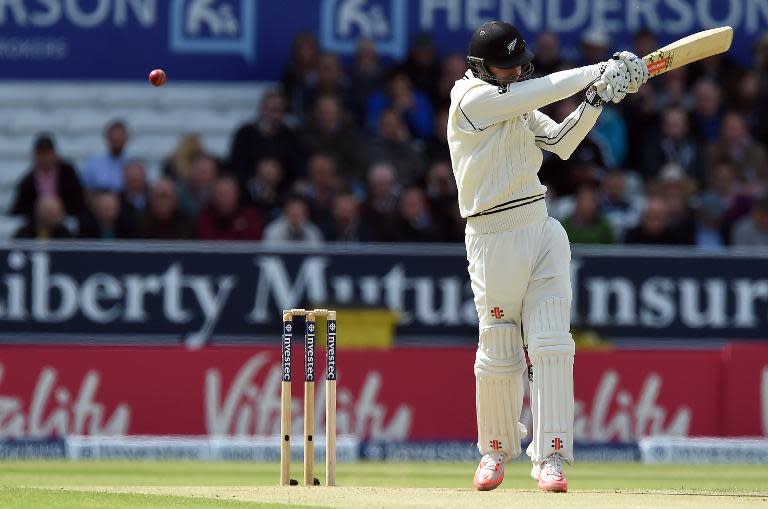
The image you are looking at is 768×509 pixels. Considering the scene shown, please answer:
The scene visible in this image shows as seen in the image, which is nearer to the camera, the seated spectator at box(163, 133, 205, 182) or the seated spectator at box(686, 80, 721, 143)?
the seated spectator at box(163, 133, 205, 182)

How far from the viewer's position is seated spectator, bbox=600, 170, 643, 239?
13672 mm

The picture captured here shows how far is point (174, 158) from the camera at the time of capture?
1402cm

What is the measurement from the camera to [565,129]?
7.15 metres

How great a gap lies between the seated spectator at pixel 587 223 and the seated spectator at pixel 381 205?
1.27 metres

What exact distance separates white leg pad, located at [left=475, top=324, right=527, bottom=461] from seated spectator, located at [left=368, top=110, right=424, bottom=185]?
663cm

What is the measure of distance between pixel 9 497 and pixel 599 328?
19.8 ft

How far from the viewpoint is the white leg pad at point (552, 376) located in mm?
7176

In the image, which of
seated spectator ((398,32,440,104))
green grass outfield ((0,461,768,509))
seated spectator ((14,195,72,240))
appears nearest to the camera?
green grass outfield ((0,461,768,509))

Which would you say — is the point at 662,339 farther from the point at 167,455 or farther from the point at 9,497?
the point at 9,497

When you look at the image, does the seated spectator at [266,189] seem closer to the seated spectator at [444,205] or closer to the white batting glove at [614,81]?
the seated spectator at [444,205]

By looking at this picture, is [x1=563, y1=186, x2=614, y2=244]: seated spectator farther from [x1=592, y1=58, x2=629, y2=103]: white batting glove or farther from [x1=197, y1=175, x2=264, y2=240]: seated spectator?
[x1=592, y1=58, x2=629, y2=103]: white batting glove

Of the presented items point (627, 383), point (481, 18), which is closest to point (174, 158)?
point (481, 18)

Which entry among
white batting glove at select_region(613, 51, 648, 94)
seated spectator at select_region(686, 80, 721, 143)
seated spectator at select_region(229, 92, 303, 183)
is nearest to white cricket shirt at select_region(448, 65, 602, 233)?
white batting glove at select_region(613, 51, 648, 94)

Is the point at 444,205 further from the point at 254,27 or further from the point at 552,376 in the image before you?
the point at 552,376
